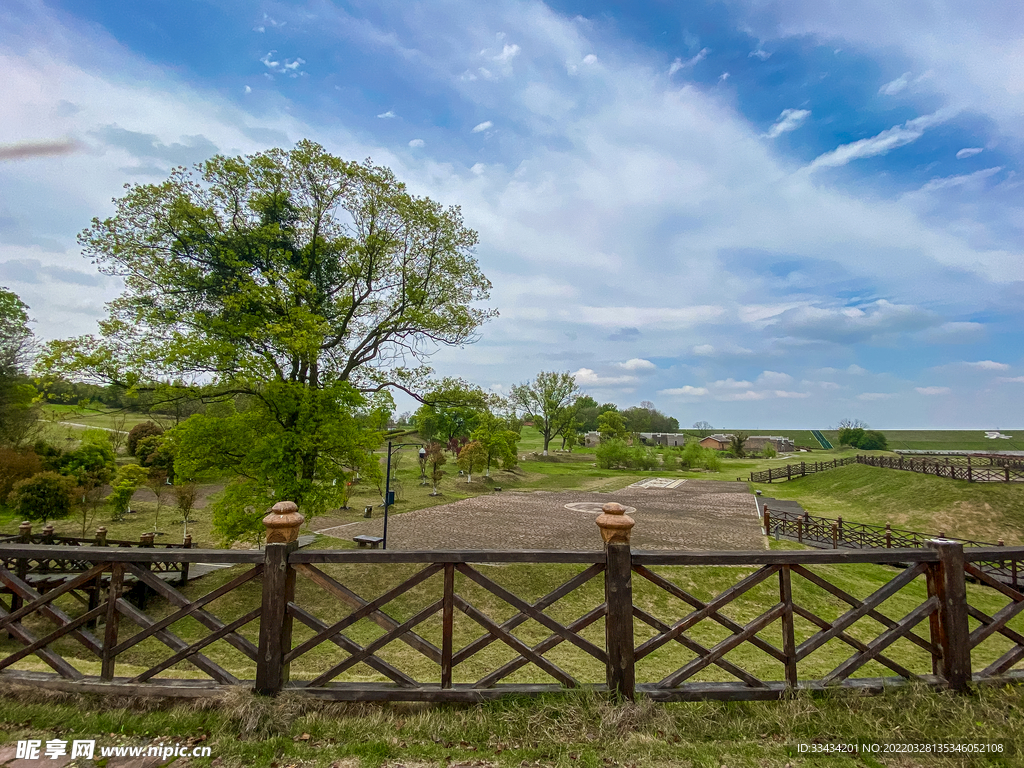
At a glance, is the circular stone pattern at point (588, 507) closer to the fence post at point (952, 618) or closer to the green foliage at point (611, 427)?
the fence post at point (952, 618)

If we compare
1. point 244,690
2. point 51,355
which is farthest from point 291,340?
point 244,690

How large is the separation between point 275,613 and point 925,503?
32.4m

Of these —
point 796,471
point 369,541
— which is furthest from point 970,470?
point 369,541

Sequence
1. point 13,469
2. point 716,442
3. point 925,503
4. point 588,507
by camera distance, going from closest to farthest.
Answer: point 13,469
point 925,503
point 588,507
point 716,442

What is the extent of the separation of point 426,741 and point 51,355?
43.0ft

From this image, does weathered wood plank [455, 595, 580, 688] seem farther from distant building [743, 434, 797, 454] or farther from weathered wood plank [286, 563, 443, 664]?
distant building [743, 434, 797, 454]

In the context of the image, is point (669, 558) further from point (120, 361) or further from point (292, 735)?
point (120, 361)

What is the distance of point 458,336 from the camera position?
1648 cm

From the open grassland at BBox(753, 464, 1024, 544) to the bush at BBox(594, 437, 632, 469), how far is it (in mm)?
20603

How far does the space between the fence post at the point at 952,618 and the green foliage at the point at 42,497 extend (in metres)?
25.0

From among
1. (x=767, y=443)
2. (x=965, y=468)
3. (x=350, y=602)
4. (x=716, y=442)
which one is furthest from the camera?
(x=716, y=442)

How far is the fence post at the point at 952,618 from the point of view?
4.16 metres

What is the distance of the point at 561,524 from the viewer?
20.9 meters

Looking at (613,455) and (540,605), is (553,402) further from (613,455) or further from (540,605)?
(540,605)
